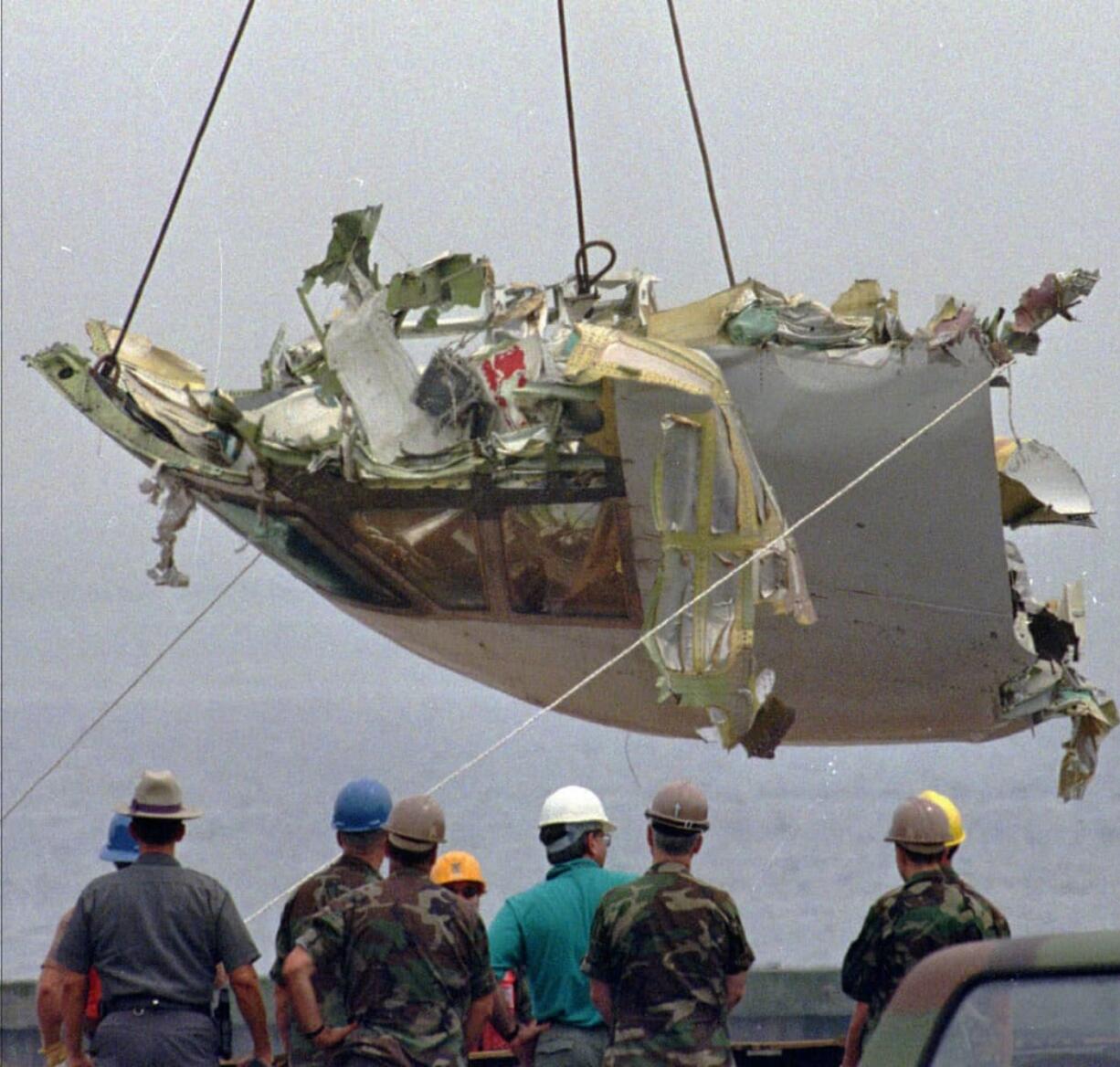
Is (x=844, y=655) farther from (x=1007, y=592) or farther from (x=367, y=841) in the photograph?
(x=367, y=841)

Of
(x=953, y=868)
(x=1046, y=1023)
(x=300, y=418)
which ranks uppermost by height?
(x=300, y=418)

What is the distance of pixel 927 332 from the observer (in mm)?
8961

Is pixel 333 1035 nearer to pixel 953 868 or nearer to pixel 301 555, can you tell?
pixel 953 868

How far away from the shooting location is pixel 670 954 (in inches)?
238

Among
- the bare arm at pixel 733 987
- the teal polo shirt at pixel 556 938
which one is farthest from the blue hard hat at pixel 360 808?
the bare arm at pixel 733 987

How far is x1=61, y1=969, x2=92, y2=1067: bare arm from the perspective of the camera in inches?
237

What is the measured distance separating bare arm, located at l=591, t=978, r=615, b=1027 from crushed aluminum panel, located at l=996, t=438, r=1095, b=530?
4.02 metres

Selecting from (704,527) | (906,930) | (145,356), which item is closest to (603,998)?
(906,930)

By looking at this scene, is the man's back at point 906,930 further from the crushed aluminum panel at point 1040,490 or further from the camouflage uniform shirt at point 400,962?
the crushed aluminum panel at point 1040,490

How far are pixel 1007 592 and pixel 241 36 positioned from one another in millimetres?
4129

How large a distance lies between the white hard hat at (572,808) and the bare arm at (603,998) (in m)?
0.60

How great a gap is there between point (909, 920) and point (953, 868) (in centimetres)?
29

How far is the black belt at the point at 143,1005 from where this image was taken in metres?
6.02

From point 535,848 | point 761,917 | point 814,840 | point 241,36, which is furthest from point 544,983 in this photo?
point 814,840
